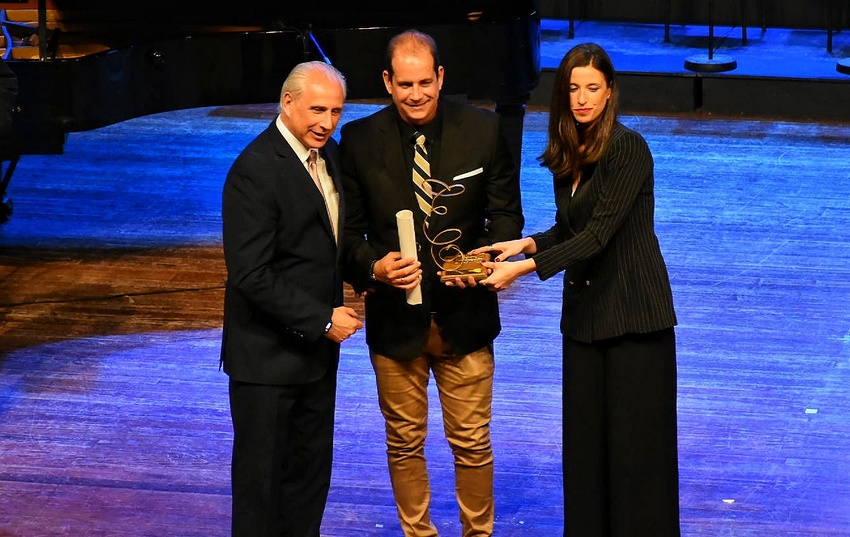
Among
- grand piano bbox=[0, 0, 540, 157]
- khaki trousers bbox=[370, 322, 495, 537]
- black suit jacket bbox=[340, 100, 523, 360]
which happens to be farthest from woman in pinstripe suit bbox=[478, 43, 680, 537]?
grand piano bbox=[0, 0, 540, 157]

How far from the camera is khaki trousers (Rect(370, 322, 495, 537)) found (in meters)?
3.72

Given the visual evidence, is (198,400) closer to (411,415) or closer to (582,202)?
(411,415)

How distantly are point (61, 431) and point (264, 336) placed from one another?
166cm

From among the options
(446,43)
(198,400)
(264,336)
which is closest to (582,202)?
(264,336)

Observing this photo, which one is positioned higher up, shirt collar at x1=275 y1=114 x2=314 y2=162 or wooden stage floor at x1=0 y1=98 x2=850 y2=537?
shirt collar at x1=275 y1=114 x2=314 y2=162

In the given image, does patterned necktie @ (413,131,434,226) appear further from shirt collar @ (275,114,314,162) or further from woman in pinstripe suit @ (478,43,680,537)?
shirt collar @ (275,114,314,162)

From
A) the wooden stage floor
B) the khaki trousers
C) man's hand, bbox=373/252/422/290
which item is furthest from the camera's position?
the wooden stage floor

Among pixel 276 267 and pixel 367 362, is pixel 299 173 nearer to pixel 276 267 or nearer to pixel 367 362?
pixel 276 267

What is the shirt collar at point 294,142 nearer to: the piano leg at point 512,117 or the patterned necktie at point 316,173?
the patterned necktie at point 316,173

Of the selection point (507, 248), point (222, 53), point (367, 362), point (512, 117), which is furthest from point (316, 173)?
point (512, 117)

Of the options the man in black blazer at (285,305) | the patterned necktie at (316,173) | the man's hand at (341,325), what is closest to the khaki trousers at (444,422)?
the man in black blazer at (285,305)

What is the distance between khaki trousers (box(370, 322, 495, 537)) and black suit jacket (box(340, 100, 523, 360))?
6cm

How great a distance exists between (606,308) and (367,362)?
6.66ft

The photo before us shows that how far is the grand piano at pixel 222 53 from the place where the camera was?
18.8 ft
